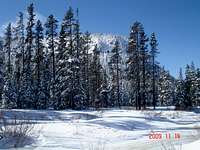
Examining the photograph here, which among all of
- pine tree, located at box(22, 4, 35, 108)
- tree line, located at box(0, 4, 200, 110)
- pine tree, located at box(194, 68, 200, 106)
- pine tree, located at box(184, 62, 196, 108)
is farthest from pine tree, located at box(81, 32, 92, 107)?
pine tree, located at box(194, 68, 200, 106)

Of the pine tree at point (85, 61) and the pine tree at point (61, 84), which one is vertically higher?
the pine tree at point (85, 61)

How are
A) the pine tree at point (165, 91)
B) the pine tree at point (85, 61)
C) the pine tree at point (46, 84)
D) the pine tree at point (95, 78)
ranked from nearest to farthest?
the pine tree at point (46, 84), the pine tree at point (85, 61), the pine tree at point (95, 78), the pine tree at point (165, 91)

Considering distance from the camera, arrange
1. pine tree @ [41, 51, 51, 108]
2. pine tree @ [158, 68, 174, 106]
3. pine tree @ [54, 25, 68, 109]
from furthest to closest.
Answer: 1. pine tree @ [158, 68, 174, 106]
2. pine tree @ [41, 51, 51, 108]
3. pine tree @ [54, 25, 68, 109]

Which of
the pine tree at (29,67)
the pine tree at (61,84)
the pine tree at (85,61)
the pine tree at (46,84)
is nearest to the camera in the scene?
the pine tree at (61,84)

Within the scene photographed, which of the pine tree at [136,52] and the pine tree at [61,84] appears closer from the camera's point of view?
the pine tree at [61,84]

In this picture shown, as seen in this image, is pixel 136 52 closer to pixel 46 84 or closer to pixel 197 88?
pixel 46 84

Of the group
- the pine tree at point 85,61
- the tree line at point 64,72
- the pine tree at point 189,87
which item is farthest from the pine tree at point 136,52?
the pine tree at point 189,87

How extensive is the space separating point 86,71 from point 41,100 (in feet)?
67.4

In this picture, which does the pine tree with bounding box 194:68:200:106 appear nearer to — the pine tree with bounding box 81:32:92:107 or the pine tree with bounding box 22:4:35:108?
the pine tree with bounding box 81:32:92:107

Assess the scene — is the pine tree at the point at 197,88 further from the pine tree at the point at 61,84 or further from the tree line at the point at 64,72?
the pine tree at the point at 61,84

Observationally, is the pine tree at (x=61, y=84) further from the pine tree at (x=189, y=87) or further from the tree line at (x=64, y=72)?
the pine tree at (x=189, y=87)

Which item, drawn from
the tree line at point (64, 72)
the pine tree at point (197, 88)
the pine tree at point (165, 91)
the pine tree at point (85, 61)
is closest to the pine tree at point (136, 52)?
the tree line at point (64, 72)

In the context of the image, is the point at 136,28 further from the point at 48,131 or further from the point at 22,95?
the point at 48,131

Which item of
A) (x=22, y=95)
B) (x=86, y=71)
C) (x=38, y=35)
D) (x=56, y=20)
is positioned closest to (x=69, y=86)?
(x=22, y=95)
